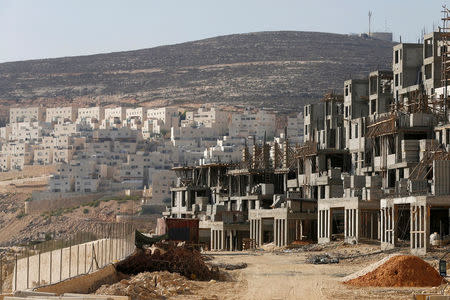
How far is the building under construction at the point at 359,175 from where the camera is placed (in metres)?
65.2

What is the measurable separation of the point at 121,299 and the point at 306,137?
74.8 m

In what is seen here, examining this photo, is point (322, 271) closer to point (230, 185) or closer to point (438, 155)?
point (438, 155)

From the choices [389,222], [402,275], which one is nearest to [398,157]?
[389,222]

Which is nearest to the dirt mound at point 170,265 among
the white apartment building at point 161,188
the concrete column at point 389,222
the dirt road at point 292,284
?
the dirt road at point 292,284

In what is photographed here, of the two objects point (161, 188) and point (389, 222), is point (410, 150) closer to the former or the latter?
point (389, 222)

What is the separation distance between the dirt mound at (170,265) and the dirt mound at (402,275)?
7.02m

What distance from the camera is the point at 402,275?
42875 mm

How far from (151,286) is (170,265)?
7.23 m

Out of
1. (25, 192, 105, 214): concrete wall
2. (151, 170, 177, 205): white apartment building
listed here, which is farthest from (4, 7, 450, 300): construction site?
(25, 192, 105, 214): concrete wall

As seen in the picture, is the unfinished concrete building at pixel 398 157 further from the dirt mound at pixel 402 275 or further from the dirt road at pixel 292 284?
the dirt mound at pixel 402 275

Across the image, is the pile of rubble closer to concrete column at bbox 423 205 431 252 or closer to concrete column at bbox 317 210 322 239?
concrete column at bbox 423 205 431 252

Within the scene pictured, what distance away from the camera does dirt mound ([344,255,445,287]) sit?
42.7 meters

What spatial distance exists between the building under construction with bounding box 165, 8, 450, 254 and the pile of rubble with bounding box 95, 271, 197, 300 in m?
18.9

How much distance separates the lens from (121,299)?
3139 cm
